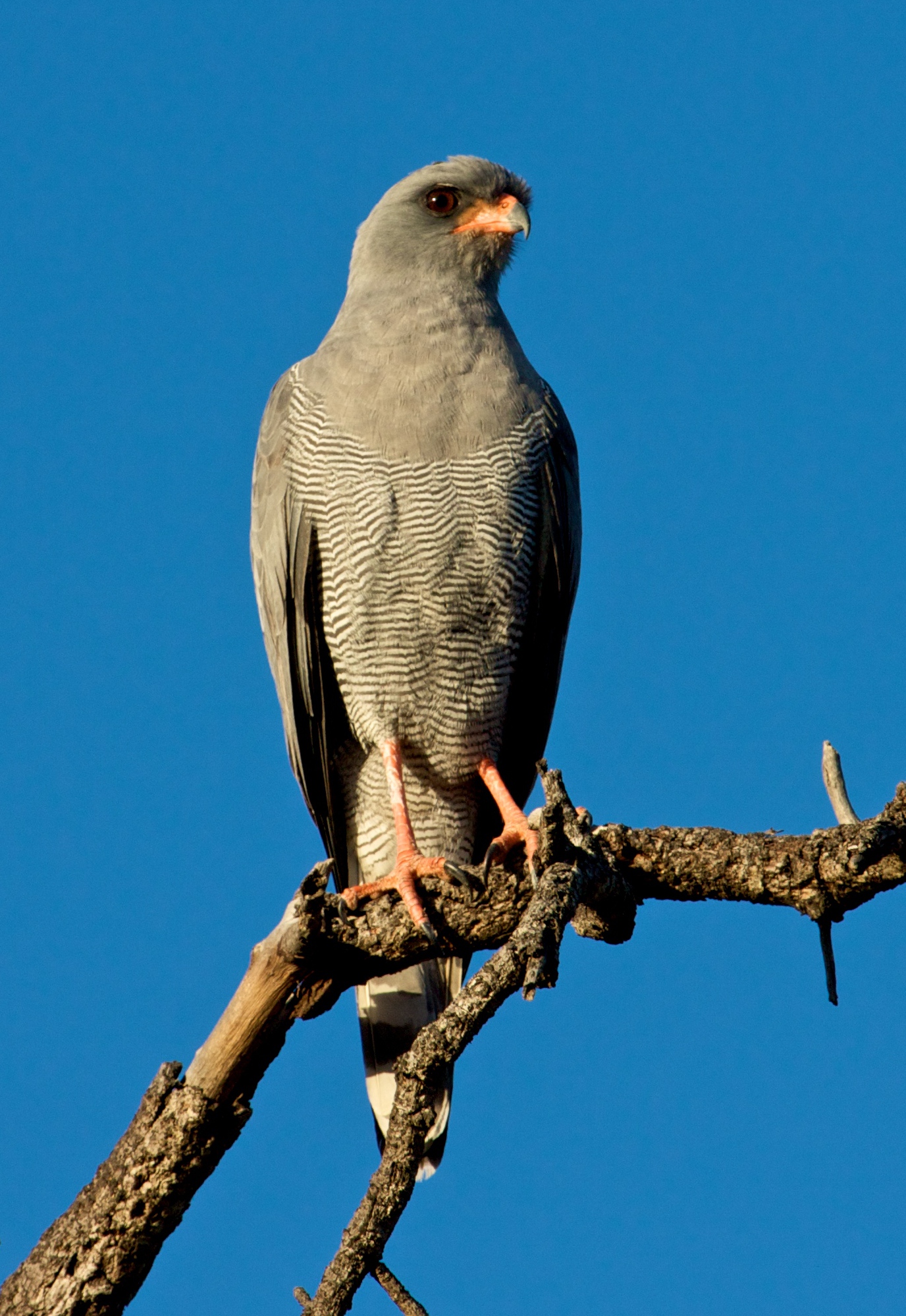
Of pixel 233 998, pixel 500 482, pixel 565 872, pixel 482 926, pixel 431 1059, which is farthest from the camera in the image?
pixel 500 482

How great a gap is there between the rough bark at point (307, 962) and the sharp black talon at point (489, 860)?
0.63ft

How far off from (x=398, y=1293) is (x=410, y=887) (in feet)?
5.89

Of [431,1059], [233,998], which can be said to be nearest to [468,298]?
[233,998]

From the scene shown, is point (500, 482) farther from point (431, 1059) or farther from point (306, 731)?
point (431, 1059)

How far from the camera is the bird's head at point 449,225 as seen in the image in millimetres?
6844

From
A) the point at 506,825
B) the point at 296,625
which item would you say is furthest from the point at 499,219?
the point at 506,825

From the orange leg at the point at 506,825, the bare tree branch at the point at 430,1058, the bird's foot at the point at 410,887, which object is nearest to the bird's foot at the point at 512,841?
the orange leg at the point at 506,825

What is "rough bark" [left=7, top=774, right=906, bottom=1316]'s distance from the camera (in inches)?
181

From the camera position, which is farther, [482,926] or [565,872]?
[482,926]

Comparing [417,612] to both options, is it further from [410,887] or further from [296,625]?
[410,887]

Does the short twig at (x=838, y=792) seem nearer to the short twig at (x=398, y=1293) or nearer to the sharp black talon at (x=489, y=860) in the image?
the sharp black talon at (x=489, y=860)

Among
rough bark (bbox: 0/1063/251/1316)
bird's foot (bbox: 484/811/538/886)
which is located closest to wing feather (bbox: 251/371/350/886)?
bird's foot (bbox: 484/811/538/886)

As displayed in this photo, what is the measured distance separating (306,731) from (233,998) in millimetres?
1878

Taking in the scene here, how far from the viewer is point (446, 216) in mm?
6945
